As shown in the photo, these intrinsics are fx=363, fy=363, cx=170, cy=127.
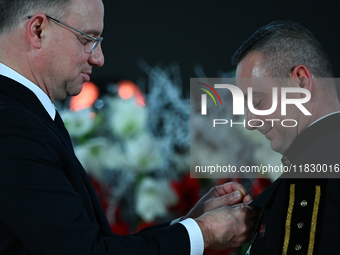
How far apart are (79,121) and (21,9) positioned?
1.10 m

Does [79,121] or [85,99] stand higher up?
[85,99]

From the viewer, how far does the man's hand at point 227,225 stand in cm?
89

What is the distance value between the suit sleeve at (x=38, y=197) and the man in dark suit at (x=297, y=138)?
0.36 metres

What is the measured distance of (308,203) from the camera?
75 cm

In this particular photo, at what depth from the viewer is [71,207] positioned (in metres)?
0.70

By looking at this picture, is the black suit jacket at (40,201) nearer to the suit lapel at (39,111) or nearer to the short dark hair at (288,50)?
the suit lapel at (39,111)

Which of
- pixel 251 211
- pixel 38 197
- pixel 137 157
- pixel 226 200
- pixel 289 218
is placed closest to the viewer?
pixel 38 197

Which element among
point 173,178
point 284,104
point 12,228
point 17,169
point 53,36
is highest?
point 53,36

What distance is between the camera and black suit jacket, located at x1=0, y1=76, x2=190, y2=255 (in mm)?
664

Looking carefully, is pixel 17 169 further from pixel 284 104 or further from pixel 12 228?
pixel 284 104

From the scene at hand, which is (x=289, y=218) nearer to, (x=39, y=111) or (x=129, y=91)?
(x=39, y=111)

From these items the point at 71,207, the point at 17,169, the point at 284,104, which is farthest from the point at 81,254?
the point at 284,104

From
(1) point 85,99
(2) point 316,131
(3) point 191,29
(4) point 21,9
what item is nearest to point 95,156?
(1) point 85,99

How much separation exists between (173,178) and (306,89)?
1040 mm
